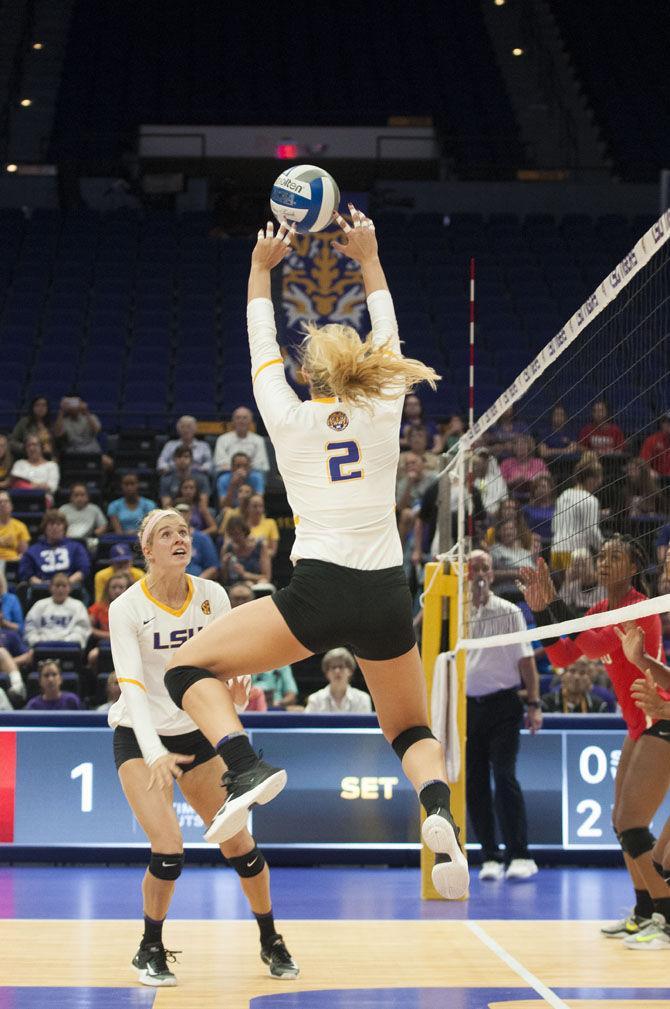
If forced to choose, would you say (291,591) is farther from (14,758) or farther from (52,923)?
(14,758)

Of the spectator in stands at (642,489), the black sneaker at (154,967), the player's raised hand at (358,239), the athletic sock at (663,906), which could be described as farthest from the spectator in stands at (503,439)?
the player's raised hand at (358,239)

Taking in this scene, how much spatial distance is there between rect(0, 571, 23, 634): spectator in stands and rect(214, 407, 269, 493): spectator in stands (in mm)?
2857

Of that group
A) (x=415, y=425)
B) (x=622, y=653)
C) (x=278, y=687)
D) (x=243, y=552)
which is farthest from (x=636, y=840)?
(x=415, y=425)

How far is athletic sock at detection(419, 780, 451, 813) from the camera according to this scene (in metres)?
4.10

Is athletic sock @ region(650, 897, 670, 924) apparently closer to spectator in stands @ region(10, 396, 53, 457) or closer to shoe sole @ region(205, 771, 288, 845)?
shoe sole @ region(205, 771, 288, 845)

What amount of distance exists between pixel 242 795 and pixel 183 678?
43 centimetres

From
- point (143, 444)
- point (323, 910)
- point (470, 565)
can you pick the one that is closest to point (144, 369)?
point (143, 444)

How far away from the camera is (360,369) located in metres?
4.18

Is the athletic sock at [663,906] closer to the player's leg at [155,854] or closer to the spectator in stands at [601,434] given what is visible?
the player's leg at [155,854]

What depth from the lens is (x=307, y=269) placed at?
A: 17.5m

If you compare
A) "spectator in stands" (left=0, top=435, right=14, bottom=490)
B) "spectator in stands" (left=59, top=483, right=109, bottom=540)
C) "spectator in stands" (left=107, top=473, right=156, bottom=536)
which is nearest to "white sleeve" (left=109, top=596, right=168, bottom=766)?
"spectator in stands" (left=107, top=473, right=156, bottom=536)

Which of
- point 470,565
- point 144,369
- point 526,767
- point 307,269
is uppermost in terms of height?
point 307,269

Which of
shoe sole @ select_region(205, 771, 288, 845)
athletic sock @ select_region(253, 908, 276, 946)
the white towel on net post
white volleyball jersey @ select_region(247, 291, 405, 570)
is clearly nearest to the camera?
shoe sole @ select_region(205, 771, 288, 845)

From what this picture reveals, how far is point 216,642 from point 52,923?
11.8ft
